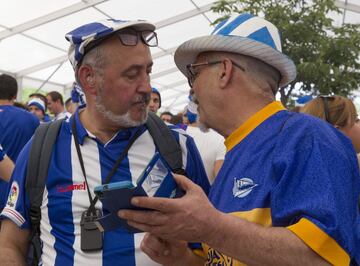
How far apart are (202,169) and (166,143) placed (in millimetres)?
223

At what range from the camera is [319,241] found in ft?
3.97

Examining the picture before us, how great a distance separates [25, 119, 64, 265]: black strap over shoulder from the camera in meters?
1.97

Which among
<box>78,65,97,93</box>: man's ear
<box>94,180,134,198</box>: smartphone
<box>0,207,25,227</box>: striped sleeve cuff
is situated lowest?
<box>0,207,25,227</box>: striped sleeve cuff

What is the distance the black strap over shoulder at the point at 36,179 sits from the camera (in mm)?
1970

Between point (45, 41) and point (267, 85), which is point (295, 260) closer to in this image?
point (267, 85)

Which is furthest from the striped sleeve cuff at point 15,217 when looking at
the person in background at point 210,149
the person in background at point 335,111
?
the person in background at point 335,111

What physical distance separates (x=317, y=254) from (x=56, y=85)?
518 inches

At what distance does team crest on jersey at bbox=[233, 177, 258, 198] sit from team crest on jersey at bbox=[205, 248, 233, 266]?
211 millimetres

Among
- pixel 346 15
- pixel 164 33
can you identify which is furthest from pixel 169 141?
pixel 346 15

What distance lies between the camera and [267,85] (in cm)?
170

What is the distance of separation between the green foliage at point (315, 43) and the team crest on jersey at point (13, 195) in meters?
5.27

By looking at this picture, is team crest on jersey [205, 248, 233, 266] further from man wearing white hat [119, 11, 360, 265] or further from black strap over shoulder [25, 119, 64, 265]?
black strap over shoulder [25, 119, 64, 265]

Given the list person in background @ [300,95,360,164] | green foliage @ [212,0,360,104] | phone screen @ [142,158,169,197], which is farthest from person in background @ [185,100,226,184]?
green foliage @ [212,0,360,104]

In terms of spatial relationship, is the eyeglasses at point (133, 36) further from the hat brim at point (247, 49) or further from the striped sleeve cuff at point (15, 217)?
the striped sleeve cuff at point (15, 217)
